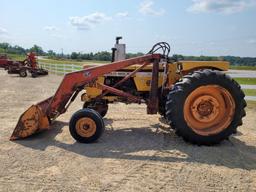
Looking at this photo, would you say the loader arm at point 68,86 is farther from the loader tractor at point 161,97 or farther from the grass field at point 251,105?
the grass field at point 251,105

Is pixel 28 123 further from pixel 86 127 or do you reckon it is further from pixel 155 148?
pixel 155 148

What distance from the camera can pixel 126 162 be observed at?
561 cm

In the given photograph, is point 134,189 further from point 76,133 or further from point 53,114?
point 53,114

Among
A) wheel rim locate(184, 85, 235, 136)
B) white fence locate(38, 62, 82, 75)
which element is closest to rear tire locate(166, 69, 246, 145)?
wheel rim locate(184, 85, 235, 136)

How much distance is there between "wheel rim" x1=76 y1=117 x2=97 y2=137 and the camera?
22.1 ft

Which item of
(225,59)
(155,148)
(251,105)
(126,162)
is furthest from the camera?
(251,105)

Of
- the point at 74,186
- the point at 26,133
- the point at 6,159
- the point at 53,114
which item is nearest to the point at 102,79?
the point at 53,114

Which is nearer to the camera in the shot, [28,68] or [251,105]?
[251,105]

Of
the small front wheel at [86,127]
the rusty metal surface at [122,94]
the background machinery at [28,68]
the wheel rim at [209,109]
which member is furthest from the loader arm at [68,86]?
the background machinery at [28,68]

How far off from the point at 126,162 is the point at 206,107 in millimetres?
2088

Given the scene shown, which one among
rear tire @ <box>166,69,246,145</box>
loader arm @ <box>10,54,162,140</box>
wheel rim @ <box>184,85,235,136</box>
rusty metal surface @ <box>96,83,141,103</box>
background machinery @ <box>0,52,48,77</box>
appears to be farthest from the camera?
background machinery @ <box>0,52,48,77</box>

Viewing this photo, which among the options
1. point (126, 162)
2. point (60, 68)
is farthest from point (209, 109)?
point (60, 68)

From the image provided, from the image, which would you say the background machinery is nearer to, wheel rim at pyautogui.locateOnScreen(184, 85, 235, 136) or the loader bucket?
the loader bucket

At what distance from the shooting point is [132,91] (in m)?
7.84
